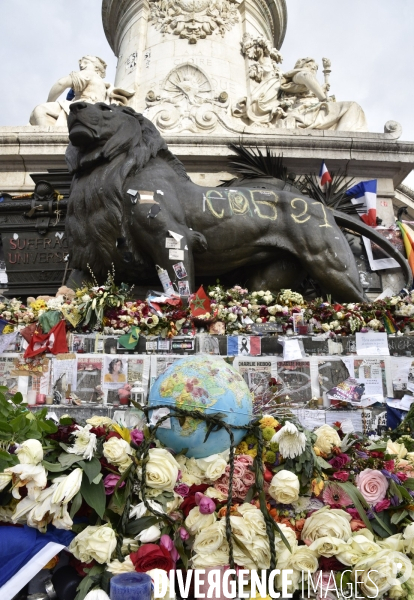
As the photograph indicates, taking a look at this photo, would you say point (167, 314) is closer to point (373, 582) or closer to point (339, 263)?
point (339, 263)

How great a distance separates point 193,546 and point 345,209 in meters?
7.37

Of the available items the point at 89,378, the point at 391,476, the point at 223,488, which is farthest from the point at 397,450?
the point at 89,378

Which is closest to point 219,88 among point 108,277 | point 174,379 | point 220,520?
point 108,277

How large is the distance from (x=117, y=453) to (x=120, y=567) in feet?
1.69

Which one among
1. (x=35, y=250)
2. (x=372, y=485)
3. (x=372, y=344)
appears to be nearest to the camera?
(x=372, y=485)

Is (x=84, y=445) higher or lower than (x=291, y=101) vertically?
lower

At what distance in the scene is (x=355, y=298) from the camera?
6.77m

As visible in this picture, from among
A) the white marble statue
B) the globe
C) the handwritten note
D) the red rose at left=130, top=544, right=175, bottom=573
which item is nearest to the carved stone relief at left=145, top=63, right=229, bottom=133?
the white marble statue

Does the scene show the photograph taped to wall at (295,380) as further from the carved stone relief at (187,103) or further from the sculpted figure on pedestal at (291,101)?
the sculpted figure on pedestal at (291,101)

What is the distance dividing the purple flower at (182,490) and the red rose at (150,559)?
0.36 m

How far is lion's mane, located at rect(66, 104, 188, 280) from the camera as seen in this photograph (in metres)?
5.99

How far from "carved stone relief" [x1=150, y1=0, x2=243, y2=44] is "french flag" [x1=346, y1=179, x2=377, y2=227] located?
555 cm

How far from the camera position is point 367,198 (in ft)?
29.0

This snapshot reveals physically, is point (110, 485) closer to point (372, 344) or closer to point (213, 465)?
point (213, 465)
